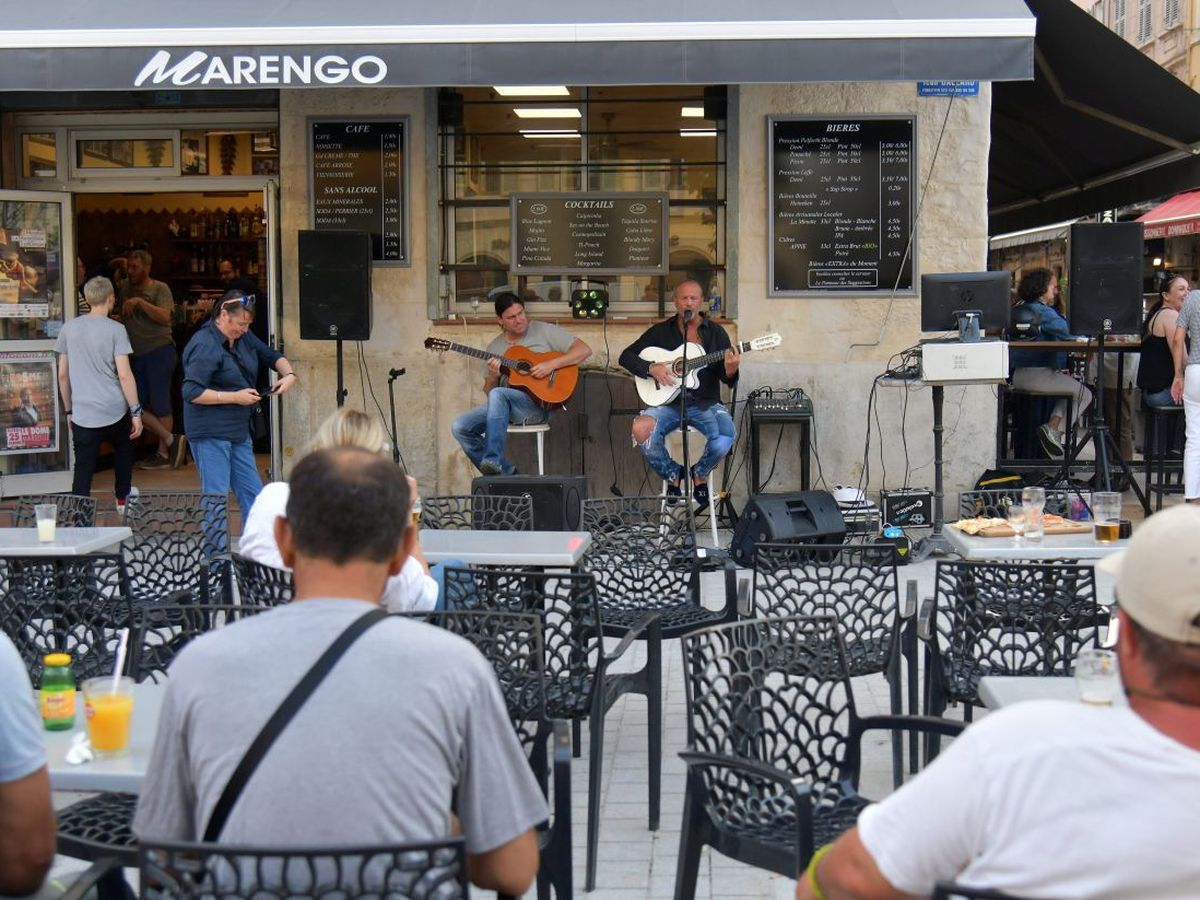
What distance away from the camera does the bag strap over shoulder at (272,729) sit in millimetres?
2117

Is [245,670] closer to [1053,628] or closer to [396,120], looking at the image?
[1053,628]

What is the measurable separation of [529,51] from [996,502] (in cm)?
359

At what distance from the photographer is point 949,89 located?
31.0 ft

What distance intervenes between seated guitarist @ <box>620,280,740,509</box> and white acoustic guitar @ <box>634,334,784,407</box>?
0.03 metres

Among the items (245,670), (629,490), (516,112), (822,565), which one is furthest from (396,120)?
(245,670)

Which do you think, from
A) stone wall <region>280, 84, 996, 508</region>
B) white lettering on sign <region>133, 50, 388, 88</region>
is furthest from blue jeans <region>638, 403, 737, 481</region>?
white lettering on sign <region>133, 50, 388, 88</region>

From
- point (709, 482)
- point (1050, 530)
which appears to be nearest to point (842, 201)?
point (709, 482)

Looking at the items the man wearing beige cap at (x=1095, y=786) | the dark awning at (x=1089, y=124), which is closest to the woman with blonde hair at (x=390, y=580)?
the man wearing beige cap at (x=1095, y=786)

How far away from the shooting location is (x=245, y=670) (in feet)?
7.12

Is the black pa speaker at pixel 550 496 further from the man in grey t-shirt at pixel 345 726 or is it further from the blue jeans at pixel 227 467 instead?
the man in grey t-shirt at pixel 345 726

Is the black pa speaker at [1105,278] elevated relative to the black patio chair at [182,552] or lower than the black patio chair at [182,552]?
elevated

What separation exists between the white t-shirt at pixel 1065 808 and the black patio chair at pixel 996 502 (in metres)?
3.99

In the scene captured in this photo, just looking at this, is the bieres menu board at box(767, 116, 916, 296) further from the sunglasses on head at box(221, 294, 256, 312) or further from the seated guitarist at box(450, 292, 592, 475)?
the sunglasses on head at box(221, 294, 256, 312)

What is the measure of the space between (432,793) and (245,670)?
1.06 ft
